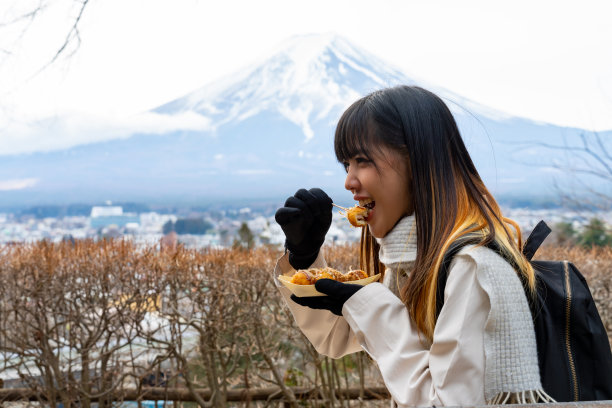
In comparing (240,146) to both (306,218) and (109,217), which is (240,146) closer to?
(109,217)

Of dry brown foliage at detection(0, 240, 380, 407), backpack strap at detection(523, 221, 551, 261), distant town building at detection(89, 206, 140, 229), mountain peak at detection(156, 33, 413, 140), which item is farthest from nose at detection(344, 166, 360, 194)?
mountain peak at detection(156, 33, 413, 140)

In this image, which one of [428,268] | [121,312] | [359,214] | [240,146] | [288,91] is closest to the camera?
[428,268]

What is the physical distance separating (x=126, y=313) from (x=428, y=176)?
11.2 feet

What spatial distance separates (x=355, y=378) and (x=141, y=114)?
1369 inches

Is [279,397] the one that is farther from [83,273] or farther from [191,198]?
[191,198]

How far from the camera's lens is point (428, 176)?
4.66 feet

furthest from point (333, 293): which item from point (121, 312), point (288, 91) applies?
point (288, 91)

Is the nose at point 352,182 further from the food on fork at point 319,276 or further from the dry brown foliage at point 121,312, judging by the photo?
the dry brown foliage at point 121,312

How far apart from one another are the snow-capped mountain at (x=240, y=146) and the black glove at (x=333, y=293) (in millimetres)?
31462

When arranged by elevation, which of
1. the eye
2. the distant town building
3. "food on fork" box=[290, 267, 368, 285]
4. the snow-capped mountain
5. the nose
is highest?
the snow-capped mountain

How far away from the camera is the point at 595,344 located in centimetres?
121

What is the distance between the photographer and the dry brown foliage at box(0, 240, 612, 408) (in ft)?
14.1

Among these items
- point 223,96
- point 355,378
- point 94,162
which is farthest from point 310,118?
point 355,378

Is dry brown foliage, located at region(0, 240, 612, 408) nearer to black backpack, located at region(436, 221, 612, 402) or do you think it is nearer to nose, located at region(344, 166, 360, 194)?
nose, located at region(344, 166, 360, 194)
